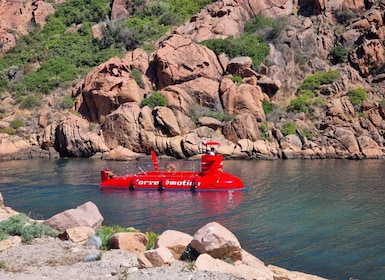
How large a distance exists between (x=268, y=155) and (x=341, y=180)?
1543 cm

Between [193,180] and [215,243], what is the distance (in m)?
19.8

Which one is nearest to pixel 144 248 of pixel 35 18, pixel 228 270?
pixel 228 270

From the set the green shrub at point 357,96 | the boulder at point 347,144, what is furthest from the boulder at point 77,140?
the green shrub at point 357,96

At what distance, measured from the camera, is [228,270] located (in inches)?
480

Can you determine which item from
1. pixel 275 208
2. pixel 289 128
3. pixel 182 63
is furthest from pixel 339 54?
pixel 275 208

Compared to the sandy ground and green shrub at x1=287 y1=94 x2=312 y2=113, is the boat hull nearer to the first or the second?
the sandy ground

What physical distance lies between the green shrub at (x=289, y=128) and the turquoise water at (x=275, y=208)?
9.98 m

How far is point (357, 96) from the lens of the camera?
190 feet

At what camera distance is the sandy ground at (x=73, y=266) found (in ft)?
38.8

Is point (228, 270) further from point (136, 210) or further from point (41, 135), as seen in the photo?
point (41, 135)

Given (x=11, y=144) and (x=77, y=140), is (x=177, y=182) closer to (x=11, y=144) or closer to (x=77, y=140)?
(x=77, y=140)

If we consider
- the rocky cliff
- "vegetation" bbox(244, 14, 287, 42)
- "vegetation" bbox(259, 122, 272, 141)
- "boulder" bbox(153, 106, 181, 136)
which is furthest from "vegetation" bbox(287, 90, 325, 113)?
"boulder" bbox(153, 106, 181, 136)

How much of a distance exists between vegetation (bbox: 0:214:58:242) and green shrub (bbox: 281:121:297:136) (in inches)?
1619

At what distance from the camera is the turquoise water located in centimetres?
1838
